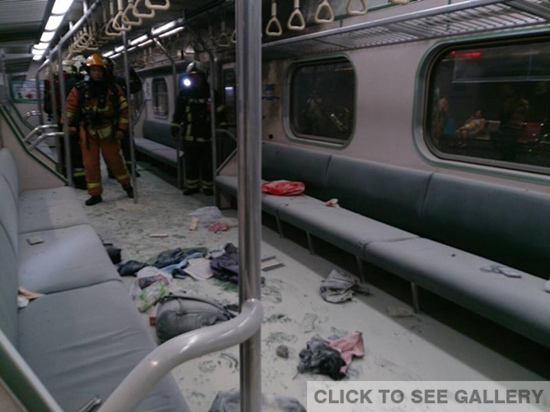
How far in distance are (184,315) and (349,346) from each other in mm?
979

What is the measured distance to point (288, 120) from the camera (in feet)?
17.6

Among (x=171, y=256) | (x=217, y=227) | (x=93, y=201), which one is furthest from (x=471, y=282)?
(x=93, y=201)

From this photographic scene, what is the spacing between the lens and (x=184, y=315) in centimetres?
260

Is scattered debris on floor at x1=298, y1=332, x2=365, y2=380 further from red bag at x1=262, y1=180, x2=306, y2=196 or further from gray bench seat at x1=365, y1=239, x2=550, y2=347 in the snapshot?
red bag at x1=262, y1=180, x2=306, y2=196

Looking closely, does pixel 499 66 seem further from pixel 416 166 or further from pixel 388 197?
pixel 388 197

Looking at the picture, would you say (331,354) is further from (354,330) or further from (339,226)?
(339,226)

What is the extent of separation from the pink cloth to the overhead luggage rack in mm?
1941

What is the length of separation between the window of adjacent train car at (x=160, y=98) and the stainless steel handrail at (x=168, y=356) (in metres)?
8.56

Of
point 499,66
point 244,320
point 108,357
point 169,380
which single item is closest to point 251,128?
point 244,320

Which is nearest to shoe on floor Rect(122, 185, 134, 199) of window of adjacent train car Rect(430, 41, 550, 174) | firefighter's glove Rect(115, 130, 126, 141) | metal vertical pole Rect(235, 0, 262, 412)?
firefighter's glove Rect(115, 130, 126, 141)

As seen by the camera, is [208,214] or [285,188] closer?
[285,188]

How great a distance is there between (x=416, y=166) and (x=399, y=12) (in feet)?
4.06

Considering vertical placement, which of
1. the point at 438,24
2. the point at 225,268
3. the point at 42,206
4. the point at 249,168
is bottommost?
the point at 225,268

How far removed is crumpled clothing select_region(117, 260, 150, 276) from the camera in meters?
3.57
